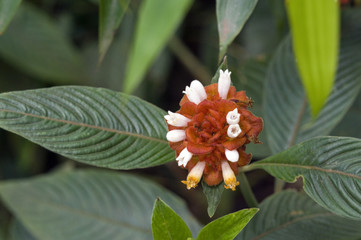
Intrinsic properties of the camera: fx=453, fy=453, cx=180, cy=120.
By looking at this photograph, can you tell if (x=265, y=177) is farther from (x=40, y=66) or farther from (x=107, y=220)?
(x=40, y=66)

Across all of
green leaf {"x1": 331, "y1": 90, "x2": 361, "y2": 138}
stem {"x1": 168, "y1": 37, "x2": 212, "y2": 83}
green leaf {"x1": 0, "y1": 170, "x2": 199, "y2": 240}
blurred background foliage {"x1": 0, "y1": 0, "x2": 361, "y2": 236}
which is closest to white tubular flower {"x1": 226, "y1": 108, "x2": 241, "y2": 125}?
green leaf {"x1": 0, "y1": 170, "x2": 199, "y2": 240}

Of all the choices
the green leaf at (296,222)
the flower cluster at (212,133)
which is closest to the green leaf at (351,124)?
the green leaf at (296,222)

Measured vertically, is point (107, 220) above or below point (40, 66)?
below

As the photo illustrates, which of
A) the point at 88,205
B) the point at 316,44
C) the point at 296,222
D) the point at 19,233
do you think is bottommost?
the point at 19,233

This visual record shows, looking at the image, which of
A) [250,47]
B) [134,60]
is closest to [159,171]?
[250,47]

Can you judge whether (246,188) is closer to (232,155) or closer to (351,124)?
(232,155)

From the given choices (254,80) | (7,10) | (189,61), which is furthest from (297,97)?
(189,61)
